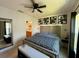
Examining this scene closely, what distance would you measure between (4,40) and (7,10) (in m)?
1.80

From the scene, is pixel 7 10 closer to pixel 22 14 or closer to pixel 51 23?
pixel 22 14

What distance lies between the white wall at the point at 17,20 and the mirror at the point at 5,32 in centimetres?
27

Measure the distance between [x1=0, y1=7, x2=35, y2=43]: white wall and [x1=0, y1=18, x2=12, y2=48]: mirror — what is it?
270 mm

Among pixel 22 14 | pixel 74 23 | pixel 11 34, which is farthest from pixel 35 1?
pixel 11 34

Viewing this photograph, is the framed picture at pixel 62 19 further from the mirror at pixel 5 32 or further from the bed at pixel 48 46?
the mirror at pixel 5 32

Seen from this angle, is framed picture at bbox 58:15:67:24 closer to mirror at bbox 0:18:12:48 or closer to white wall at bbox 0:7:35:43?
white wall at bbox 0:7:35:43

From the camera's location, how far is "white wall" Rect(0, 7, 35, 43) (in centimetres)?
421

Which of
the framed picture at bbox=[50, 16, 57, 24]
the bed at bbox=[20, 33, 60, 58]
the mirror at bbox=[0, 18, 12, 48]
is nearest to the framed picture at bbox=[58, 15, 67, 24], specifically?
the framed picture at bbox=[50, 16, 57, 24]

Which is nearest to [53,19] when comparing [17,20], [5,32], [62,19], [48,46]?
[62,19]

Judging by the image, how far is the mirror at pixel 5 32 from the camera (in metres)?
4.16

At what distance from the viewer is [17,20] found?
16.2 ft

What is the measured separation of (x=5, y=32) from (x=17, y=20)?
3.73 feet

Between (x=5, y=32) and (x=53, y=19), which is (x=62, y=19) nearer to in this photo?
(x=53, y=19)

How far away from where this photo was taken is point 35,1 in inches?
130
